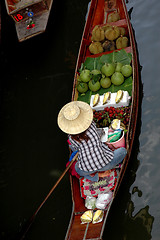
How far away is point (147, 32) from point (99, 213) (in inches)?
187

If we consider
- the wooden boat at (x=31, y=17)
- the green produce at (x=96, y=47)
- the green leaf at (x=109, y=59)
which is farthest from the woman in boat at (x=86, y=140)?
the wooden boat at (x=31, y=17)

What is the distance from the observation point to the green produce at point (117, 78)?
541 centimetres

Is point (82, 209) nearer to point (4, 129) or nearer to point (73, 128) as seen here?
point (73, 128)

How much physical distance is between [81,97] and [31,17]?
3.41m

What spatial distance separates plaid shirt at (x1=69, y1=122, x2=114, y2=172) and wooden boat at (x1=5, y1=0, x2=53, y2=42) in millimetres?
4290

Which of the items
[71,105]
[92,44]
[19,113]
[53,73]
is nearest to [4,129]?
[19,113]

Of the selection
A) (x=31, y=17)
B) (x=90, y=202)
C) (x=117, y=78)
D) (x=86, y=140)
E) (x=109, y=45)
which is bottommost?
(x=90, y=202)

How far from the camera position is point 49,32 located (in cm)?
862

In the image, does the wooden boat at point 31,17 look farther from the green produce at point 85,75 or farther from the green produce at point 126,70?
the green produce at point 126,70

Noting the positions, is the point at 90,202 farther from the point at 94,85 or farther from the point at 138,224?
the point at 94,85

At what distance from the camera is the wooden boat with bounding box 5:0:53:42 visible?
7.52m

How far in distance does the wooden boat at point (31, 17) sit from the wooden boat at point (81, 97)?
142 cm

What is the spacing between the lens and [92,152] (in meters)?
4.08

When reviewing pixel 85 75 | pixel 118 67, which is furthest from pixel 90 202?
pixel 118 67
